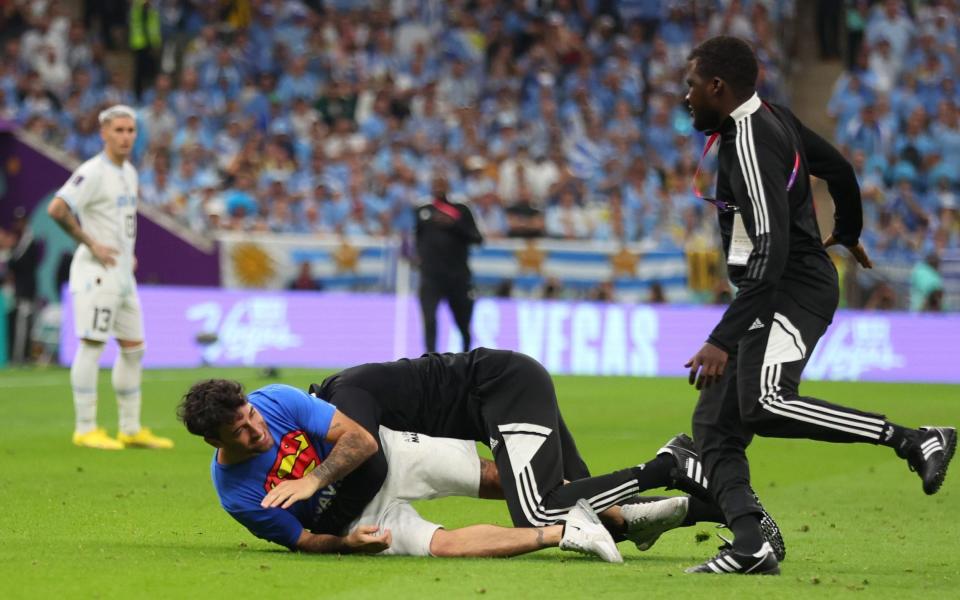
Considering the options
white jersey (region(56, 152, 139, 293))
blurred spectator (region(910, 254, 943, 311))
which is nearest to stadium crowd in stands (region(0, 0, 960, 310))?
blurred spectator (region(910, 254, 943, 311))

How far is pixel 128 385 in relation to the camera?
485 inches

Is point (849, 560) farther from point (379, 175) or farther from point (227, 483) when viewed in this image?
point (379, 175)

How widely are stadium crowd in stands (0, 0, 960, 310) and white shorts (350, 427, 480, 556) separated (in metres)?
16.7

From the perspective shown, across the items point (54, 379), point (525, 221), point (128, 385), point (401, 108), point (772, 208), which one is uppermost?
point (401, 108)

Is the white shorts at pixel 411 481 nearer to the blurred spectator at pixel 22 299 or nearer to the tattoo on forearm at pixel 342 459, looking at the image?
the tattoo on forearm at pixel 342 459

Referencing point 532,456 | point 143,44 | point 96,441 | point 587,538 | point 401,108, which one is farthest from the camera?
point 143,44

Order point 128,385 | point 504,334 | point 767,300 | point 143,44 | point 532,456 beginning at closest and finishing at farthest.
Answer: point 767,300, point 532,456, point 128,385, point 504,334, point 143,44

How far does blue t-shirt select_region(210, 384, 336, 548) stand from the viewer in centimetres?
686

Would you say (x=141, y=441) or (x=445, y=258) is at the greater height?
(x=445, y=258)

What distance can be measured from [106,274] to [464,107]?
16136mm

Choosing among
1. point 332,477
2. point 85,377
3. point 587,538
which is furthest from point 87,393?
point 587,538

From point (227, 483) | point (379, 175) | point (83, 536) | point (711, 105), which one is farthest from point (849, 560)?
point (379, 175)

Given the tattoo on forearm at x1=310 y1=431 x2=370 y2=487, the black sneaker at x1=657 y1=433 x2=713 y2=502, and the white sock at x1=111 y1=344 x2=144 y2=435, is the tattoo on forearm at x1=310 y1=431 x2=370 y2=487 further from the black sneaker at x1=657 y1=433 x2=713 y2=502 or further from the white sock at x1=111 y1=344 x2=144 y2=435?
the white sock at x1=111 y1=344 x2=144 y2=435

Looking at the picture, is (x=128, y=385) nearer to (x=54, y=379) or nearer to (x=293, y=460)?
(x=293, y=460)
